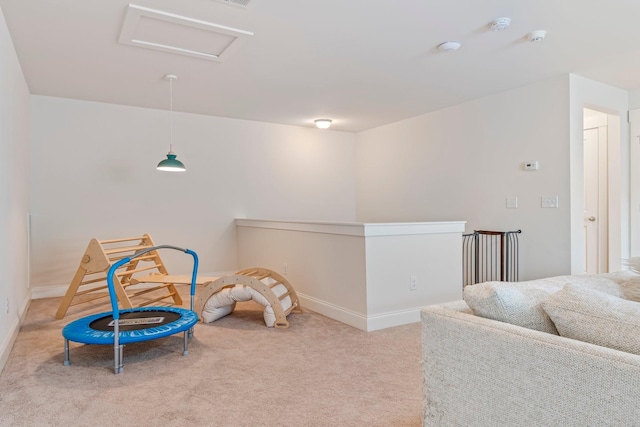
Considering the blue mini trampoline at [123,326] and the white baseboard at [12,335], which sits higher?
the blue mini trampoline at [123,326]

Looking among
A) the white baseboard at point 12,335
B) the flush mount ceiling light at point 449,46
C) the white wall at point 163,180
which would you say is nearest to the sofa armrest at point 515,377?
the flush mount ceiling light at point 449,46

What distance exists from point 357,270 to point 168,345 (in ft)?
5.37

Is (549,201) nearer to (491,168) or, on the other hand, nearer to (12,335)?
(491,168)

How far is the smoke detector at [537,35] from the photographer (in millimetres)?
3166

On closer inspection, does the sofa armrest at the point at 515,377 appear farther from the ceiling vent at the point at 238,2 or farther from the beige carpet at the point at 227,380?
the ceiling vent at the point at 238,2

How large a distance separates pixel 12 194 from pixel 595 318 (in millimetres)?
3927

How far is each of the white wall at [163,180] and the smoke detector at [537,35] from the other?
13.2ft

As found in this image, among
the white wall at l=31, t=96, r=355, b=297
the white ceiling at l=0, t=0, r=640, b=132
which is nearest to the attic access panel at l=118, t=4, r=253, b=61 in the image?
the white ceiling at l=0, t=0, r=640, b=132

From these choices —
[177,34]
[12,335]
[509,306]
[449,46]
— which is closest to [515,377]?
[509,306]

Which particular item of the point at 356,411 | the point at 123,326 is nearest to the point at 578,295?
the point at 356,411

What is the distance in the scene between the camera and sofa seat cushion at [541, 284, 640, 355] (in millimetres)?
1119

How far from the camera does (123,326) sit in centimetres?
293

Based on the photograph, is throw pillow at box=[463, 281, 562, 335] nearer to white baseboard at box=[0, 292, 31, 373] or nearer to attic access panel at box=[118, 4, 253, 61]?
attic access panel at box=[118, 4, 253, 61]

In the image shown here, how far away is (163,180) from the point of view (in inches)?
222
